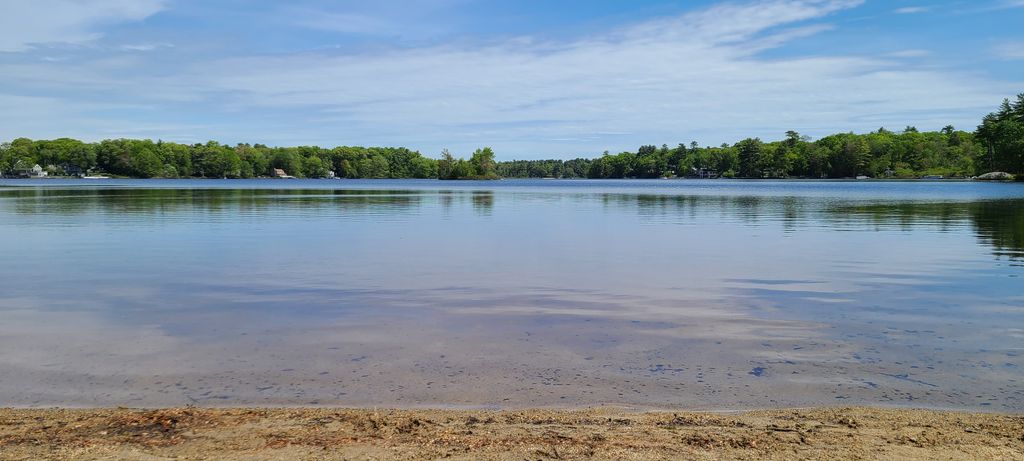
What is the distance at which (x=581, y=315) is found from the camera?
38.9ft

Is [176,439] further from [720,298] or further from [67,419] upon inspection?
Result: [720,298]

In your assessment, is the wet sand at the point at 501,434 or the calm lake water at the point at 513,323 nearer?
the wet sand at the point at 501,434

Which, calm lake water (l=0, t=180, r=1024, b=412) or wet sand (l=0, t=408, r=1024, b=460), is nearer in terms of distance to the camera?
wet sand (l=0, t=408, r=1024, b=460)

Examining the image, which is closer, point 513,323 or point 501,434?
point 501,434

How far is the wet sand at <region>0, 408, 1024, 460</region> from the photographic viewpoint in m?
5.47

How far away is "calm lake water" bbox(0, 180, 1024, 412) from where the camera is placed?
763cm

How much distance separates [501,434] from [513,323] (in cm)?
529

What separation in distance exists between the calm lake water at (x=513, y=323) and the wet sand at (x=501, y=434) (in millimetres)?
602

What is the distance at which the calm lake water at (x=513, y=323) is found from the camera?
7.63m

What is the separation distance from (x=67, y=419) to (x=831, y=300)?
12100 millimetres

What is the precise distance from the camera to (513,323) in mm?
11219

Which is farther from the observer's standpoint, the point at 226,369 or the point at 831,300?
the point at 831,300

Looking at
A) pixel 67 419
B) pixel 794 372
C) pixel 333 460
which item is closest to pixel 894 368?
pixel 794 372

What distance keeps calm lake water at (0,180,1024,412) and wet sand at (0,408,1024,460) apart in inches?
23.7
